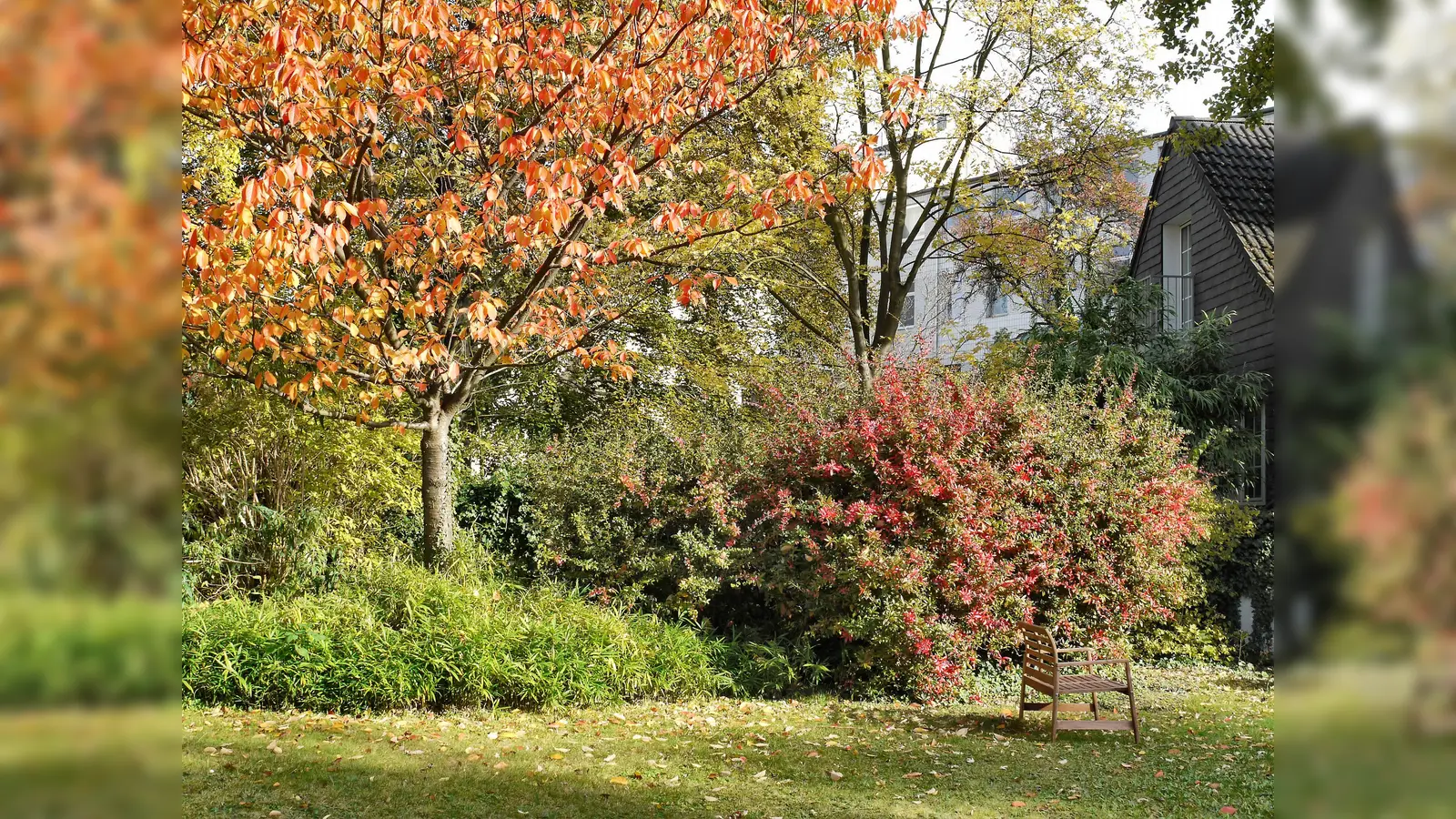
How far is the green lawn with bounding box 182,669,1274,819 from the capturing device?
5691mm

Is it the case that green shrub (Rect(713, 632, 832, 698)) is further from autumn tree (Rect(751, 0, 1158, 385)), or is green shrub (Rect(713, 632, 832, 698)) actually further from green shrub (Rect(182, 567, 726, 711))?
autumn tree (Rect(751, 0, 1158, 385))

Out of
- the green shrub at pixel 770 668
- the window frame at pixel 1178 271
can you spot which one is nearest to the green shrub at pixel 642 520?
the green shrub at pixel 770 668

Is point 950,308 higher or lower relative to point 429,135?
higher

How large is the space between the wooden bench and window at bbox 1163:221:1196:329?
11270 mm

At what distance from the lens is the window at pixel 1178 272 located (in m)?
17.9

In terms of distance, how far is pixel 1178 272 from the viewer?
18391mm

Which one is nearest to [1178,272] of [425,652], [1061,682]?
[1061,682]

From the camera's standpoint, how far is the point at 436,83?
756 centimetres

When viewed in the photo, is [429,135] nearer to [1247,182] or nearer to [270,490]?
[270,490]

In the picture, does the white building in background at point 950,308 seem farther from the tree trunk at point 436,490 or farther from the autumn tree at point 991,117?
the tree trunk at point 436,490

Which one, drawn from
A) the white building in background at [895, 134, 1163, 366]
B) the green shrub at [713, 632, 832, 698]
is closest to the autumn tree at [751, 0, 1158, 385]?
the green shrub at [713, 632, 832, 698]
